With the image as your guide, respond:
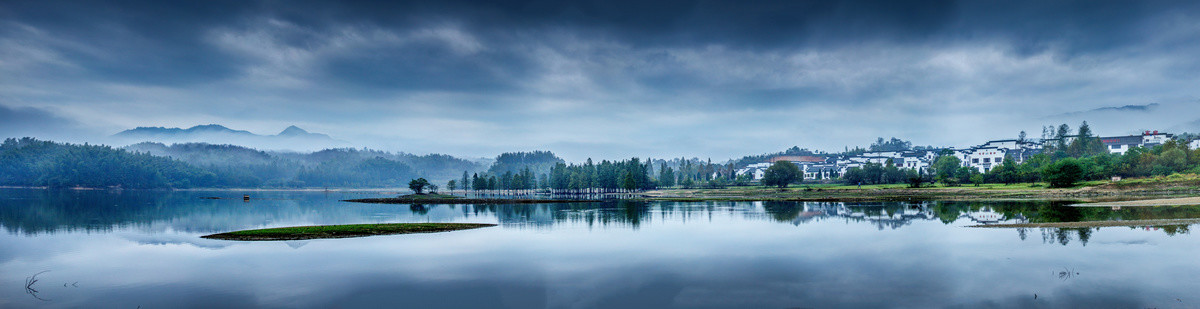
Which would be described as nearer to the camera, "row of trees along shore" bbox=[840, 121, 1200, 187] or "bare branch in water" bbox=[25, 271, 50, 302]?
"bare branch in water" bbox=[25, 271, 50, 302]

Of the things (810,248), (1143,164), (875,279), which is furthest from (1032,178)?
(875,279)

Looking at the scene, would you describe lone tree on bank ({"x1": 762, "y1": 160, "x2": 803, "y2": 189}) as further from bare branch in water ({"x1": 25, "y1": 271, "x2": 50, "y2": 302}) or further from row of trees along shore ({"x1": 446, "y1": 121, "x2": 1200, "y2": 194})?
bare branch in water ({"x1": 25, "y1": 271, "x2": 50, "y2": 302})

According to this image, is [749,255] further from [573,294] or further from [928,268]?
[573,294]

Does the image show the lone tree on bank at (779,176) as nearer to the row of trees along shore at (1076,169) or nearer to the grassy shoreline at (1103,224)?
the row of trees along shore at (1076,169)

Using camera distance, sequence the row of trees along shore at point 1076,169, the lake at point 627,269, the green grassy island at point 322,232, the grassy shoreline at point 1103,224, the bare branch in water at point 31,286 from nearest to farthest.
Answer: the lake at point 627,269 < the bare branch in water at point 31,286 < the grassy shoreline at point 1103,224 < the green grassy island at point 322,232 < the row of trees along shore at point 1076,169

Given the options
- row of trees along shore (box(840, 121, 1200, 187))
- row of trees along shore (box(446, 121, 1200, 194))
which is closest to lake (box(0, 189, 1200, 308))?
row of trees along shore (box(840, 121, 1200, 187))

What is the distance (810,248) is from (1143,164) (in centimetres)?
8821

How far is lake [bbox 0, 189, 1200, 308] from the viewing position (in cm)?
1886

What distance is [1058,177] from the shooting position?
8119 cm

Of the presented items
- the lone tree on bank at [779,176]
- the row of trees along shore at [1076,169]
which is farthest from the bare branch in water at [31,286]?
the lone tree on bank at [779,176]

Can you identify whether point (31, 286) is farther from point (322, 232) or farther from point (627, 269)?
point (627, 269)

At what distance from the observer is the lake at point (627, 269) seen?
1886cm

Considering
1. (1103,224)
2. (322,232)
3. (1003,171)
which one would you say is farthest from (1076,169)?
(322,232)

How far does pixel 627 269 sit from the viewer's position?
24812 mm
